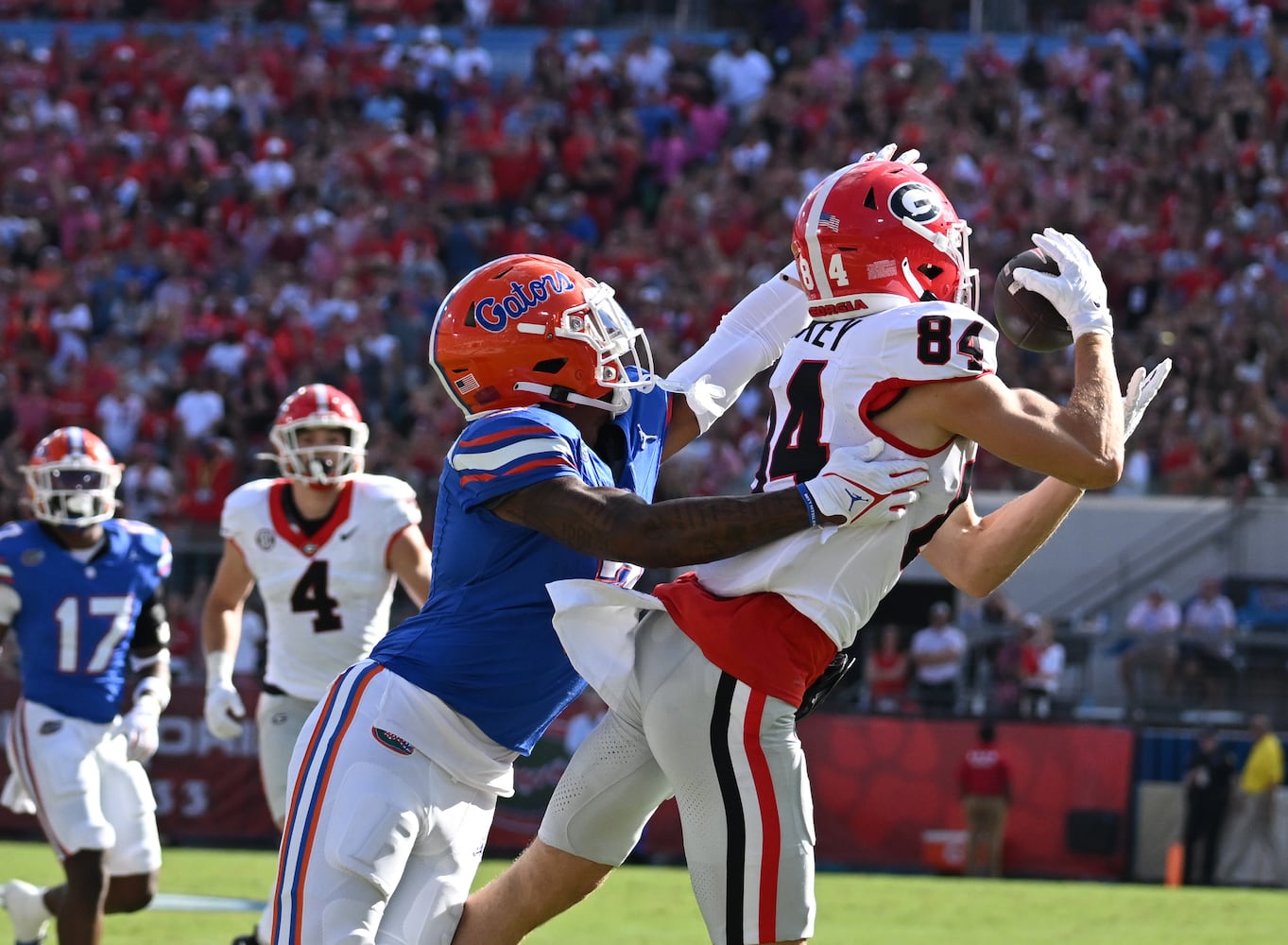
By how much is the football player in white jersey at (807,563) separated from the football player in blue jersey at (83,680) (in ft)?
9.40

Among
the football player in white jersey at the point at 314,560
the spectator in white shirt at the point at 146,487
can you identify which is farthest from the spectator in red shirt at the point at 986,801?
the football player in white jersey at the point at 314,560

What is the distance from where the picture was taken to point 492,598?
3.73 metres

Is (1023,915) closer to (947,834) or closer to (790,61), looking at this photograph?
(947,834)

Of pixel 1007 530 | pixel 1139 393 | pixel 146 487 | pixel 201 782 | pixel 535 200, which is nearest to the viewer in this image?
pixel 1139 393

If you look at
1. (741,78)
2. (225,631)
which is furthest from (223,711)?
(741,78)

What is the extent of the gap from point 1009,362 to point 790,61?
5.60 meters

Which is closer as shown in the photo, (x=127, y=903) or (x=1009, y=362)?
(x=127, y=903)

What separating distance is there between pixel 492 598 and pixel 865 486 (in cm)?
78

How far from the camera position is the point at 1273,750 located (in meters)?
11.9

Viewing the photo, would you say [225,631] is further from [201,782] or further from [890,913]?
[201,782]

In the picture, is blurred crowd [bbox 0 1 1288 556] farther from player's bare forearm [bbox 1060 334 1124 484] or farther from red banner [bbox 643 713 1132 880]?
player's bare forearm [bbox 1060 334 1124 484]

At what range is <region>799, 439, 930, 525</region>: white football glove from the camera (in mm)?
3479

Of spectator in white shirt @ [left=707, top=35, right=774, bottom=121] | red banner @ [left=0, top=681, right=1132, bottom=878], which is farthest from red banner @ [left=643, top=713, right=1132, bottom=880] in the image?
spectator in white shirt @ [left=707, top=35, right=774, bottom=121]

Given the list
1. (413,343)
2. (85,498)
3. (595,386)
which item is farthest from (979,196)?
(595,386)
